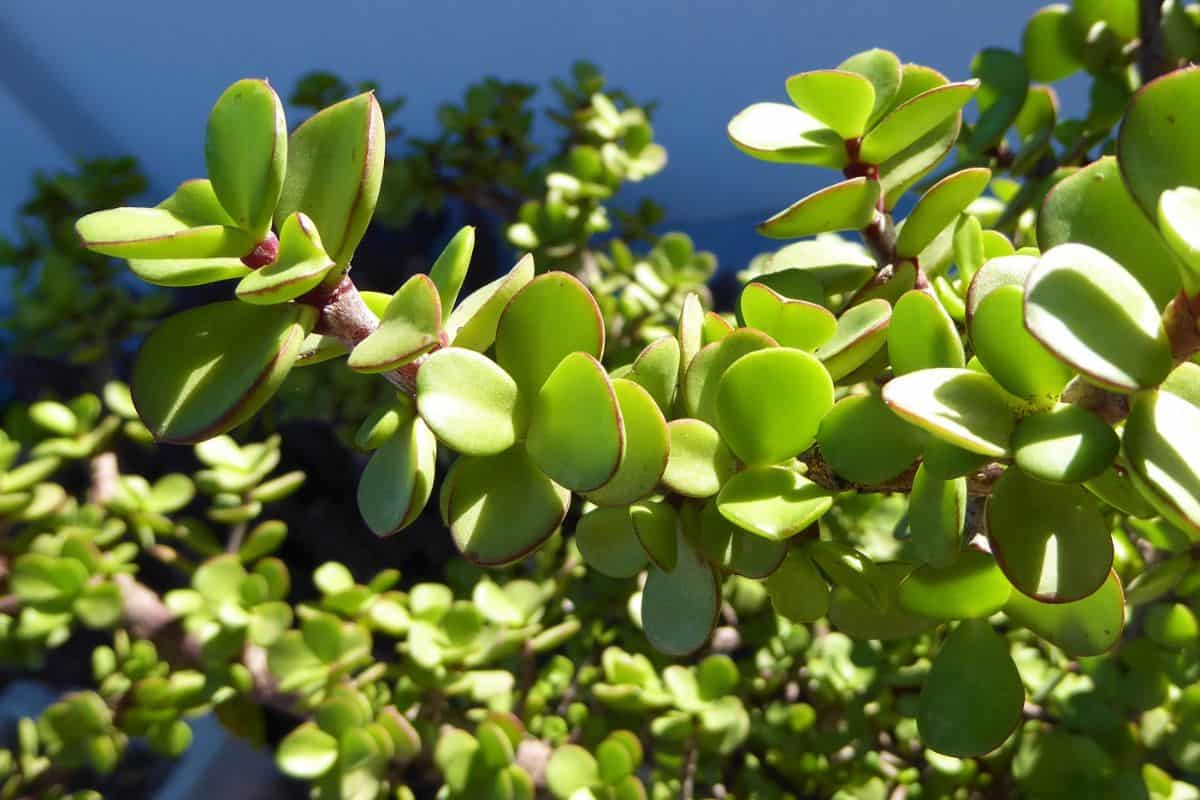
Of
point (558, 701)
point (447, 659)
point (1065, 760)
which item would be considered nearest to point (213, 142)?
point (447, 659)

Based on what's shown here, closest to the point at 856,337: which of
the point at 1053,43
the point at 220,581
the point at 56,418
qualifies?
the point at 1053,43

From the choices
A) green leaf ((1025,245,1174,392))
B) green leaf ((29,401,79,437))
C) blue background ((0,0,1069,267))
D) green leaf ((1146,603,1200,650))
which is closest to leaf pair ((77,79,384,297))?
green leaf ((1025,245,1174,392))

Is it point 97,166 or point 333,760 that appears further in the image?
point 97,166

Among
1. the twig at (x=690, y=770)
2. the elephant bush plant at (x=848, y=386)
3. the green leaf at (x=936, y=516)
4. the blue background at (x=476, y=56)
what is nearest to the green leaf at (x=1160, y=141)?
the elephant bush plant at (x=848, y=386)

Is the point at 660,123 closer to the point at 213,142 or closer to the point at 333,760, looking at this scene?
the point at 333,760

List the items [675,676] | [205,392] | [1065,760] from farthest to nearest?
1. [675,676]
2. [1065,760]
3. [205,392]

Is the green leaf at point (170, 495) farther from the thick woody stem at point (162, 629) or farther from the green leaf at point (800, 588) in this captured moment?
the green leaf at point (800, 588)
